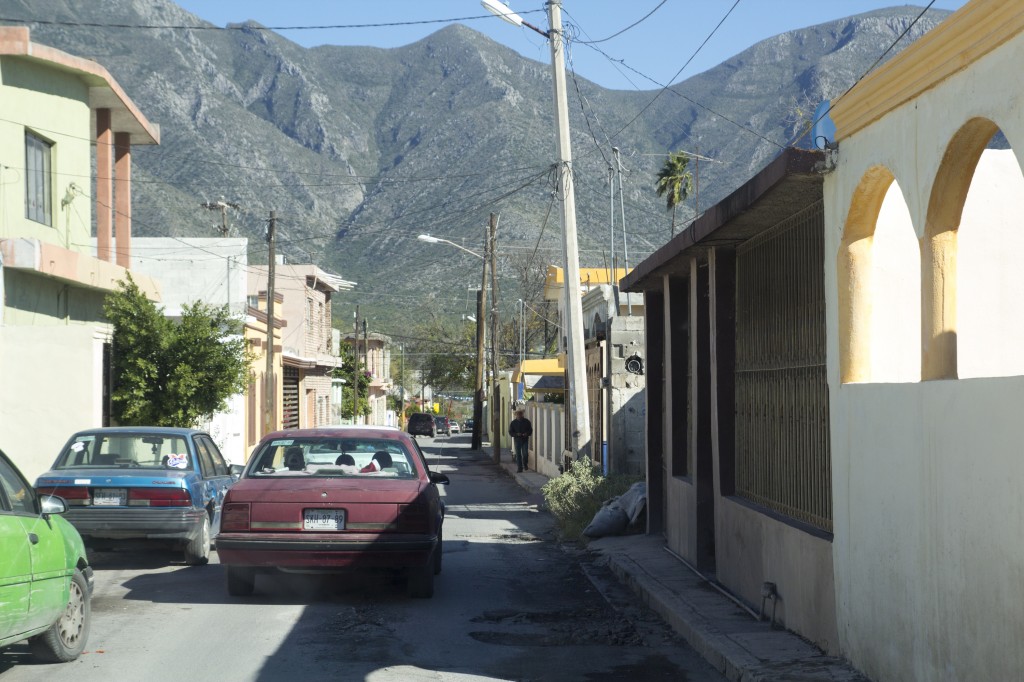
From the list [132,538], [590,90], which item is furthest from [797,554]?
[590,90]

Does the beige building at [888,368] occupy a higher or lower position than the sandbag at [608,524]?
→ higher

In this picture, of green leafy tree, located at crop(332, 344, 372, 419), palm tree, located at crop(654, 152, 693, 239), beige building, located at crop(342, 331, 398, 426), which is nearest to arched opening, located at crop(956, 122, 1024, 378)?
palm tree, located at crop(654, 152, 693, 239)

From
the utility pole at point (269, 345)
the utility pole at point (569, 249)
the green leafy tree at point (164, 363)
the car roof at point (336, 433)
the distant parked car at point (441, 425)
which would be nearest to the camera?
the car roof at point (336, 433)

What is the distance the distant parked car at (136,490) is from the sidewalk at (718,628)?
15.3 feet

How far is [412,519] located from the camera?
11102 mm

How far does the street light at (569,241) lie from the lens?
20.7 m

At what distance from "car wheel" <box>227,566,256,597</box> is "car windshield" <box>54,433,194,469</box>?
8.90ft

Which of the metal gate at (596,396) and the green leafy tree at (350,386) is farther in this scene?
the green leafy tree at (350,386)

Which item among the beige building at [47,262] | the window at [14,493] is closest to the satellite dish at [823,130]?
the window at [14,493]

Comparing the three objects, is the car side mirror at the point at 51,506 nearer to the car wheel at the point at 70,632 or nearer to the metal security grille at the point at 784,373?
the car wheel at the point at 70,632

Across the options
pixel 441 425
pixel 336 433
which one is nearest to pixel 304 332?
pixel 441 425

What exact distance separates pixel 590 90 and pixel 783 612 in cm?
10937

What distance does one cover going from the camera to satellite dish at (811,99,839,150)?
8.42 meters

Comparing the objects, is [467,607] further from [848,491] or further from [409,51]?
[409,51]
